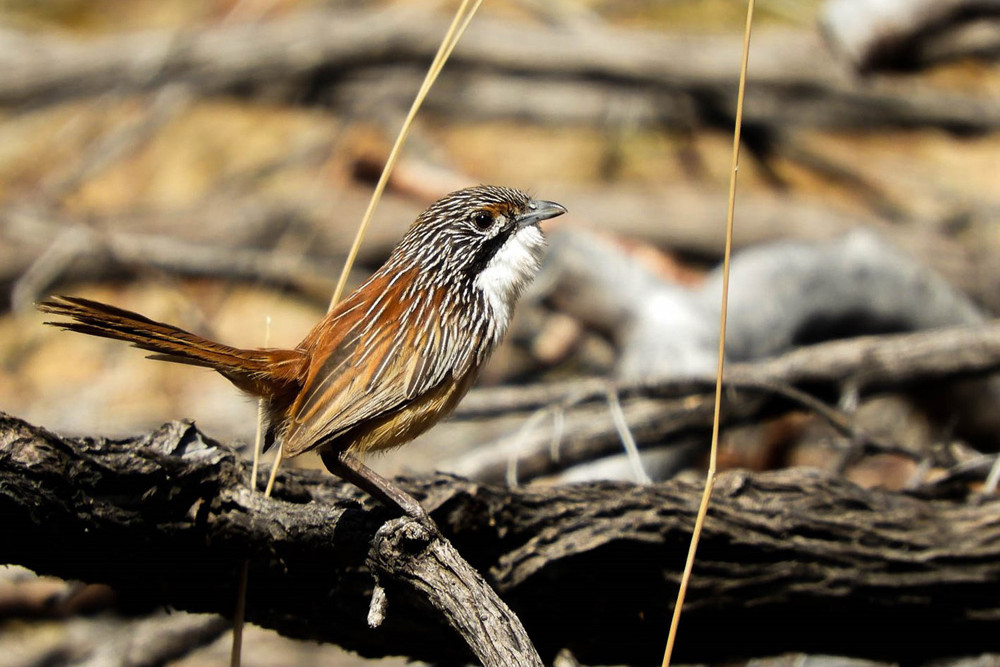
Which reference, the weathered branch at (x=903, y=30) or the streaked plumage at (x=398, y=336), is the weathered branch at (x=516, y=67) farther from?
the streaked plumage at (x=398, y=336)

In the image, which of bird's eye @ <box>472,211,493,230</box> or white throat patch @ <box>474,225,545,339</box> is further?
bird's eye @ <box>472,211,493,230</box>

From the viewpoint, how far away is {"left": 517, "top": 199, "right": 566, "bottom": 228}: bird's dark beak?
374 cm

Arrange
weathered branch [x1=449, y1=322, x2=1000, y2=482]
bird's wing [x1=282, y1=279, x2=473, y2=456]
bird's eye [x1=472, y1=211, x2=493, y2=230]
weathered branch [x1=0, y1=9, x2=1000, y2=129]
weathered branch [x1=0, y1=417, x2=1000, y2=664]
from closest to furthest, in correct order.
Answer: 1. weathered branch [x1=0, y1=417, x2=1000, y2=664]
2. bird's wing [x1=282, y1=279, x2=473, y2=456]
3. bird's eye [x1=472, y1=211, x2=493, y2=230]
4. weathered branch [x1=449, y1=322, x2=1000, y2=482]
5. weathered branch [x1=0, y1=9, x2=1000, y2=129]

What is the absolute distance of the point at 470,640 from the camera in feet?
8.18

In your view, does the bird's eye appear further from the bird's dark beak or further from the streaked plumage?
the bird's dark beak

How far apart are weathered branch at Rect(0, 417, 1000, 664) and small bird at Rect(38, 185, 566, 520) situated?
21 cm

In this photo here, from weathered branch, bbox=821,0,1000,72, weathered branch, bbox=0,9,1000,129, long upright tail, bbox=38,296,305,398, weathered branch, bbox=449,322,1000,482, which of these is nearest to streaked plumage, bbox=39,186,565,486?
long upright tail, bbox=38,296,305,398

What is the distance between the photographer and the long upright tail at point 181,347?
2689 millimetres

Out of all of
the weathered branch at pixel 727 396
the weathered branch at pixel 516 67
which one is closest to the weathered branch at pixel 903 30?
the weathered branch at pixel 516 67

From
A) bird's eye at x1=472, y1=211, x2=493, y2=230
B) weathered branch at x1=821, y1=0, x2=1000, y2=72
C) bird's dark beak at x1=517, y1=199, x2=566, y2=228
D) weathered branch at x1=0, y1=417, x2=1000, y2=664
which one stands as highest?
weathered branch at x1=821, y1=0, x2=1000, y2=72

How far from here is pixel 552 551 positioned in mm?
3348

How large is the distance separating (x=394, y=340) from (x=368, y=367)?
5.9 inches

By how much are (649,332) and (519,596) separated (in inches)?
120

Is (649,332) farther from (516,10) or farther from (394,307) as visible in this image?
(516,10)
